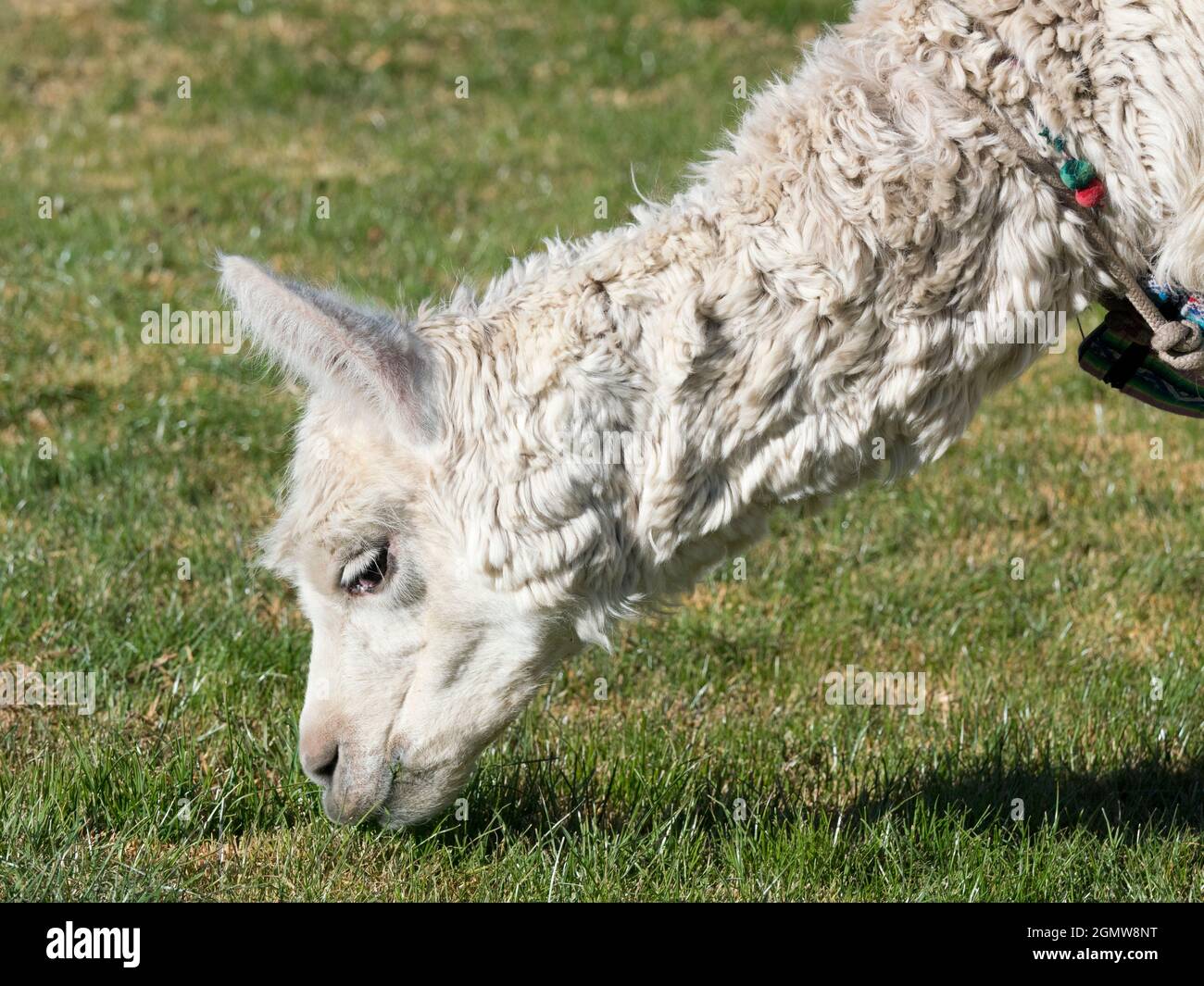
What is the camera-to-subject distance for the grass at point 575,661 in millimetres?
3646

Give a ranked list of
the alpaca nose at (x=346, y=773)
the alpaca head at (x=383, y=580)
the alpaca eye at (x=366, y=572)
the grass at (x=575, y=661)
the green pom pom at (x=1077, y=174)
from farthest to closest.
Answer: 1. the grass at (x=575, y=661)
2. the alpaca nose at (x=346, y=773)
3. the alpaca eye at (x=366, y=572)
4. the alpaca head at (x=383, y=580)
5. the green pom pom at (x=1077, y=174)

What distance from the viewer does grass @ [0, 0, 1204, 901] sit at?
365 cm

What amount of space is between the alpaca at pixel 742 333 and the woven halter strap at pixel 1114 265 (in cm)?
2

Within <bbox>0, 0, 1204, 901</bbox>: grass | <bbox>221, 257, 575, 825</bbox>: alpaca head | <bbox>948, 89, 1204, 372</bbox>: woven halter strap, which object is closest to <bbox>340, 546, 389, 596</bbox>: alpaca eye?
<bbox>221, 257, 575, 825</bbox>: alpaca head

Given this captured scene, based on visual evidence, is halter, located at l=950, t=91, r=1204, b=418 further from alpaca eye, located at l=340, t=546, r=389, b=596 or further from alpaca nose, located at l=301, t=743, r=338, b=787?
alpaca nose, located at l=301, t=743, r=338, b=787

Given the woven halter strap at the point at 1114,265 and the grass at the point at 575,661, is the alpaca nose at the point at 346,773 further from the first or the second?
the woven halter strap at the point at 1114,265

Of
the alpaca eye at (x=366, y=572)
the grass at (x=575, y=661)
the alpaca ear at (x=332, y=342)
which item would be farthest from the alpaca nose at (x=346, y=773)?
the alpaca ear at (x=332, y=342)

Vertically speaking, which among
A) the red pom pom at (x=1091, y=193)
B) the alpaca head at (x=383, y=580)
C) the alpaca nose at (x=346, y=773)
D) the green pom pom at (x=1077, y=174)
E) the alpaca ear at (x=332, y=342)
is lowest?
the alpaca nose at (x=346, y=773)

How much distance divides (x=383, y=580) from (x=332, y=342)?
519 millimetres

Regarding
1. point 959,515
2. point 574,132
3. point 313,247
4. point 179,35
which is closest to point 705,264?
point 959,515

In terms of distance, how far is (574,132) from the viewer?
1002 cm

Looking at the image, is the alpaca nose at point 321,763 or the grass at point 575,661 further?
the grass at point 575,661

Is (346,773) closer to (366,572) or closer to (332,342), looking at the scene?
(366,572)

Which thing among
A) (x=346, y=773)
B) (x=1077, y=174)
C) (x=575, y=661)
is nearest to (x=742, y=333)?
(x=1077, y=174)
